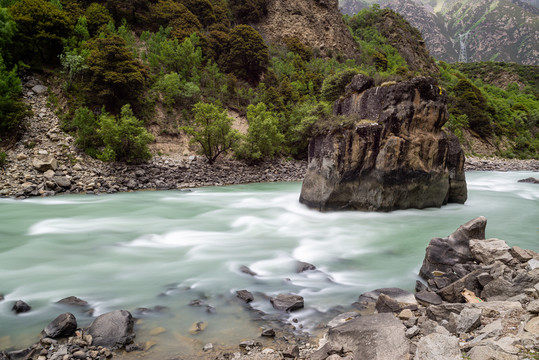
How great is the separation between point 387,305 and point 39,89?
30.8 metres

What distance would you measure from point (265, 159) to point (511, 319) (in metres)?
28.5

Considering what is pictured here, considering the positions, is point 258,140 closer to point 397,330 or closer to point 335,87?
point 335,87

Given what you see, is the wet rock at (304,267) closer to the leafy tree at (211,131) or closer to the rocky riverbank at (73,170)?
the rocky riverbank at (73,170)

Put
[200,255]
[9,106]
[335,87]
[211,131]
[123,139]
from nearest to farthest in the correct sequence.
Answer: [200,255]
[9,106]
[123,139]
[211,131]
[335,87]

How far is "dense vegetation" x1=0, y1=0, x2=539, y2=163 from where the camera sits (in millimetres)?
23344

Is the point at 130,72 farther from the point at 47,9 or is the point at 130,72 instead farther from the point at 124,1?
the point at 124,1

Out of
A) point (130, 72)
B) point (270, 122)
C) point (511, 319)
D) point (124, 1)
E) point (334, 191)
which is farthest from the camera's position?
point (124, 1)

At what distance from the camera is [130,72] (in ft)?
86.1

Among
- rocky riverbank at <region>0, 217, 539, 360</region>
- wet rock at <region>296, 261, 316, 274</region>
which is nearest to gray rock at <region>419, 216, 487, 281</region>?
rocky riverbank at <region>0, 217, 539, 360</region>

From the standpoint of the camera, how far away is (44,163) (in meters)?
19.3

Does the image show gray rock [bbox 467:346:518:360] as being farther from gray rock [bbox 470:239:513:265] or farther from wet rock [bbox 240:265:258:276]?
wet rock [bbox 240:265:258:276]

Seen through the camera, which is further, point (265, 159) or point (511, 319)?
point (265, 159)

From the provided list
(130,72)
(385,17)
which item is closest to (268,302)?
(130,72)

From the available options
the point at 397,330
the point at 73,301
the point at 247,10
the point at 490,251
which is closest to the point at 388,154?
the point at 490,251
